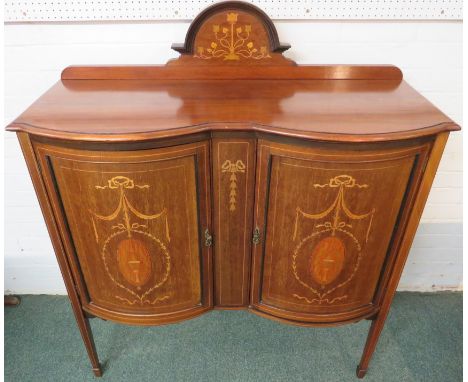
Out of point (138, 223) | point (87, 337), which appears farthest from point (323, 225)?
point (87, 337)

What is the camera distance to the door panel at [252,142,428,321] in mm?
1027

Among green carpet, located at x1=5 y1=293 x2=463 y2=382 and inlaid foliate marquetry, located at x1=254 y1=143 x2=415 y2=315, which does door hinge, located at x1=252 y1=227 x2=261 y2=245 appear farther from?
green carpet, located at x1=5 y1=293 x2=463 y2=382

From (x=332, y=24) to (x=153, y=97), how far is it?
656 mm

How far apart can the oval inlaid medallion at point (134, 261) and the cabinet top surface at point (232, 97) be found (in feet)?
1.17

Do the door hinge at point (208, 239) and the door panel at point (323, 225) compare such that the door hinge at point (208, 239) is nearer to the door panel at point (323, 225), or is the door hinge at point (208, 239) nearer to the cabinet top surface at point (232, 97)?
the door panel at point (323, 225)

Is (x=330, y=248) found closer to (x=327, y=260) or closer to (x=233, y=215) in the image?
(x=327, y=260)

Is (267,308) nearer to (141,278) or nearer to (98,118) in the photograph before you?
(141,278)

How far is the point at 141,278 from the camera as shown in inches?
48.7

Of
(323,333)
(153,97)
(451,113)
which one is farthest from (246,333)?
(451,113)

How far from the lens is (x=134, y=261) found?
120 cm

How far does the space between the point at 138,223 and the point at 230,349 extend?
33.9 inches

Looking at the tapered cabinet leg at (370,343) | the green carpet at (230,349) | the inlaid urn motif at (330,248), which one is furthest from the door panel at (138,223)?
the tapered cabinet leg at (370,343)

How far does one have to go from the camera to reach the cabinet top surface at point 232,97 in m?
0.98

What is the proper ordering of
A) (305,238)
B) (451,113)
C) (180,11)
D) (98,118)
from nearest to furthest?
(98,118) < (305,238) < (180,11) < (451,113)
